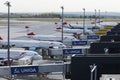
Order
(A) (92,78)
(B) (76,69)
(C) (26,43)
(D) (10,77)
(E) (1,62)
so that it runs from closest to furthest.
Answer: (A) (92,78) → (B) (76,69) → (D) (10,77) → (E) (1,62) → (C) (26,43)

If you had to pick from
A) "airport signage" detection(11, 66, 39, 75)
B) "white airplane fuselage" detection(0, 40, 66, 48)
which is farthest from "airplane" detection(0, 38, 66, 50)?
"airport signage" detection(11, 66, 39, 75)

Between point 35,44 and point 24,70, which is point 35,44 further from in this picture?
point 24,70

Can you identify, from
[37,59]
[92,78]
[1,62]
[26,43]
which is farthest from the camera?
[26,43]

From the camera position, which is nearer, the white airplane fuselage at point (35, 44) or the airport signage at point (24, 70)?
the airport signage at point (24, 70)

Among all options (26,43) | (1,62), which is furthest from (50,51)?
(26,43)

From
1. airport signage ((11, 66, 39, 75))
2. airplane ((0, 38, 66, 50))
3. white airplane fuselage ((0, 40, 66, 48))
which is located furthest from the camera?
white airplane fuselage ((0, 40, 66, 48))

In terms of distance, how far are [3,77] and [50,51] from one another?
84.8 ft

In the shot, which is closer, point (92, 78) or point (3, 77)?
point (92, 78)

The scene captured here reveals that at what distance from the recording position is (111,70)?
875 inches

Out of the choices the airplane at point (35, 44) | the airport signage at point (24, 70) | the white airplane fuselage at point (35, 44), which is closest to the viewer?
the airport signage at point (24, 70)

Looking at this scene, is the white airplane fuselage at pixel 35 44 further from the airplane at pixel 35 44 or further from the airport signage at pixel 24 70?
the airport signage at pixel 24 70

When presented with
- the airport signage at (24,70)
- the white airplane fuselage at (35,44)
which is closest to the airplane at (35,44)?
the white airplane fuselage at (35,44)

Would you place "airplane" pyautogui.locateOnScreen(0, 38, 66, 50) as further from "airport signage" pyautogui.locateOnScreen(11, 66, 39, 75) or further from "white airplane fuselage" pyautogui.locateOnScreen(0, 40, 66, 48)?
"airport signage" pyautogui.locateOnScreen(11, 66, 39, 75)

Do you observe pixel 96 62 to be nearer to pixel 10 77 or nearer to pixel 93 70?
pixel 93 70
